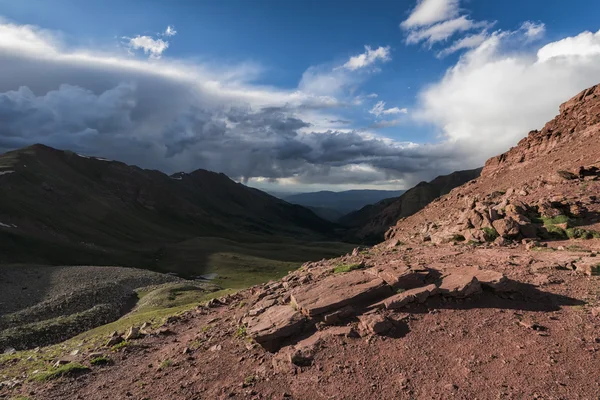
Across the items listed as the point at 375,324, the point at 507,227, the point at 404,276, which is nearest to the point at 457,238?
the point at 507,227

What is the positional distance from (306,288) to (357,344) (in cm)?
479

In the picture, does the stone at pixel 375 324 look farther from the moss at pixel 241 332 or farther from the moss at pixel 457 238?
the moss at pixel 457 238

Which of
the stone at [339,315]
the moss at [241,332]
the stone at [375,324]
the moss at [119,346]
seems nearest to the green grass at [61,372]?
the moss at [119,346]

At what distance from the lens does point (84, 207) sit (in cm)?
18850

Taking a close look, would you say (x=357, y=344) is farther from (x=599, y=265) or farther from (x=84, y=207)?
(x=84, y=207)

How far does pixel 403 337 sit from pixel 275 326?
560cm

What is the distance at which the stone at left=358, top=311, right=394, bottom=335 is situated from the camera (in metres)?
14.7

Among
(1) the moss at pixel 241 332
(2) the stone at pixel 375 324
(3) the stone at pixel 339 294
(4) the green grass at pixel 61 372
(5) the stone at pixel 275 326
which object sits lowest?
(4) the green grass at pixel 61 372

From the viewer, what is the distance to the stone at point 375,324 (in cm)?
1473

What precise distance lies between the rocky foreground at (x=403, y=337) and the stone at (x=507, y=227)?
94 mm

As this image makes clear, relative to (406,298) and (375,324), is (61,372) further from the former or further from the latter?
(406,298)

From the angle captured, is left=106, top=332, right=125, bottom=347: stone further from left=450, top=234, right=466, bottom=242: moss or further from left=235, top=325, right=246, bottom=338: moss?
left=450, top=234, right=466, bottom=242: moss

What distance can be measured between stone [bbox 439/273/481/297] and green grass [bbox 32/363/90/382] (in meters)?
18.2

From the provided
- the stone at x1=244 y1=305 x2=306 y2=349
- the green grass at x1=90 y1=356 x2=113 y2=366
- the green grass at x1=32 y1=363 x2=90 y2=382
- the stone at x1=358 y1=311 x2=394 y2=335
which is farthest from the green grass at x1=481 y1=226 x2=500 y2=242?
the green grass at x1=32 y1=363 x2=90 y2=382
